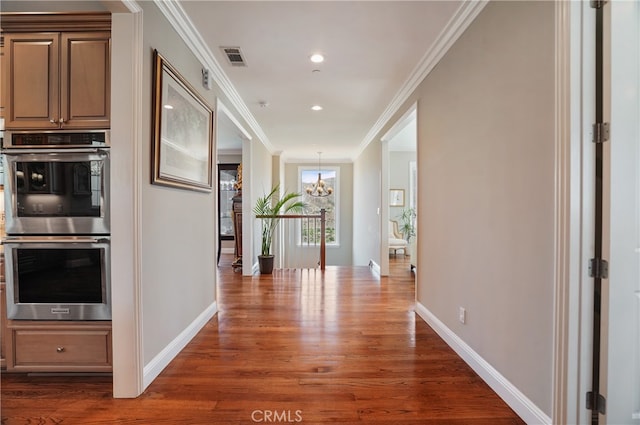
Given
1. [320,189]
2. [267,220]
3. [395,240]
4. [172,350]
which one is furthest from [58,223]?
[395,240]

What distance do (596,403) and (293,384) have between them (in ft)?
5.30

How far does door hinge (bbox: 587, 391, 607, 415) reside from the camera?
141cm

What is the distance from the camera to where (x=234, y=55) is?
9.33ft

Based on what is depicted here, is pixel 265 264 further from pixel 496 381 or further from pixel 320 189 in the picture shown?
pixel 496 381

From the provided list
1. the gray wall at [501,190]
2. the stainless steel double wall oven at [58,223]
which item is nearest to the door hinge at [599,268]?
the gray wall at [501,190]

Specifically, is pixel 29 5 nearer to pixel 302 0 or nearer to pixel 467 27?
pixel 302 0

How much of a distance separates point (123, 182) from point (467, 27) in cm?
261

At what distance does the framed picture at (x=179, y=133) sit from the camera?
6.74ft

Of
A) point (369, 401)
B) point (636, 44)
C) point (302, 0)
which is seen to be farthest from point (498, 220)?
point (302, 0)

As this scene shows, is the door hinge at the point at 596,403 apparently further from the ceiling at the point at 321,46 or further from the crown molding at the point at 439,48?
the ceiling at the point at 321,46

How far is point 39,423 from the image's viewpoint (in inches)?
65.1

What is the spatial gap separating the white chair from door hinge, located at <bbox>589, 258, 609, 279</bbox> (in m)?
5.51

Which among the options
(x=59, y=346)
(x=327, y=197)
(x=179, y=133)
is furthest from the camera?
(x=327, y=197)

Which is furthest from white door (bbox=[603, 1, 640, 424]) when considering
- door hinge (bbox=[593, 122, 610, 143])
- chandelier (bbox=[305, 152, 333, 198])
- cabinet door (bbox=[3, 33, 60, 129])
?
chandelier (bbox=[305, 152, 333, 198])
